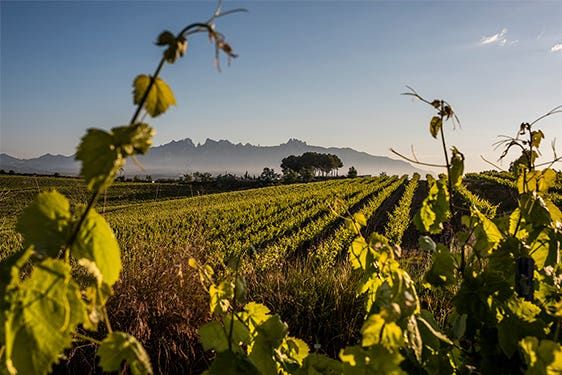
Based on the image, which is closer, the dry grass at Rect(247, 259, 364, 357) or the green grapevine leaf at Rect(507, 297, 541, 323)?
the green grapevine leaf at Rect(507, 297, 541, 323)

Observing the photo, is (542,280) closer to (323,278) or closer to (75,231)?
(75,231)

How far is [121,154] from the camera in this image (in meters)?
0.67

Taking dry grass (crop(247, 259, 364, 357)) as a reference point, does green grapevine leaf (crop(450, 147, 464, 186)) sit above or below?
above

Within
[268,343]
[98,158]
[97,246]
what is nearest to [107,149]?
[98,158]

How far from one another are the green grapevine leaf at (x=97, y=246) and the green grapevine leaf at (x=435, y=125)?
3.79 ft

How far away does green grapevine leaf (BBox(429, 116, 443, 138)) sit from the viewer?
152 centimetres

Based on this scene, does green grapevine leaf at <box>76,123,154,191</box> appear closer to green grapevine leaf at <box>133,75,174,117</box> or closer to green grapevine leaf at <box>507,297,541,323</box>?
green grapevine leaf at <box>133,75,174,117</box>

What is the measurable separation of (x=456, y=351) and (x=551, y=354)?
2.55 ft

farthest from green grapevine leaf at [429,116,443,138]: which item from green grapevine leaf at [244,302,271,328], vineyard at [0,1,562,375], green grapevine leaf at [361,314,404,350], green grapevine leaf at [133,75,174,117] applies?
green grapevine leaf at [133,75,174,117]

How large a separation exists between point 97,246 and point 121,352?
198 mm

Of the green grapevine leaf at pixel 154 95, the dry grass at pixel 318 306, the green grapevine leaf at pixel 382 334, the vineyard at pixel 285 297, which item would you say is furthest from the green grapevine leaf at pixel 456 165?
the dry grass at pixel 318 306

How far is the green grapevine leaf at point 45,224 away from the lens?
77 cm

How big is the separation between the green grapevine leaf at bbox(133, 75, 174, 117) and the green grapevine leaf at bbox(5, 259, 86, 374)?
0.99 feet

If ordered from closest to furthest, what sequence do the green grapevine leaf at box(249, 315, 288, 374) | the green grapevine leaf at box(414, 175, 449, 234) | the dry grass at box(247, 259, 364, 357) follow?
1. the green grapevine leaf at box(249, 315, 288, 374)
2. the green grapevine leaf at box(414, 175, 449, 234)
3. the dry grass at box(247, 259, 364, 357)
